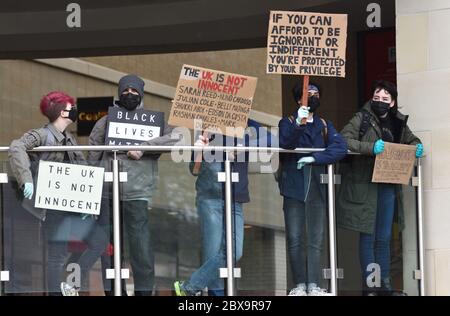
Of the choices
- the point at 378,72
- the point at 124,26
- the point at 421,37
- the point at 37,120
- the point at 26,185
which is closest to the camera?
the point at 26,185

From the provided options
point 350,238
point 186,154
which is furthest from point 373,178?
point 186,154

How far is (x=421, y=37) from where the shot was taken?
15156 mm

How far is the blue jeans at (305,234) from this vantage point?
13484mm

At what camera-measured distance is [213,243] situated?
13.5 m

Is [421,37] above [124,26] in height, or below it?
below

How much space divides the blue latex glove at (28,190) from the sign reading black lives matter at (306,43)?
2736mm

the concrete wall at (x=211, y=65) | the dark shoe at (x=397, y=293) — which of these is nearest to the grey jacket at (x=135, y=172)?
the dark shoe at (x=397, y=293)

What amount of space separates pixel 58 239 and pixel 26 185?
0.64 m

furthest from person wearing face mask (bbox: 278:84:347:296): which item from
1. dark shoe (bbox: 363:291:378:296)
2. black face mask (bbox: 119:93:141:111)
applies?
black face mask (bbox: 119:93:141:111)

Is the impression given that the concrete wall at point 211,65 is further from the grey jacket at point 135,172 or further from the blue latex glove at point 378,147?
the grey jacket at point 135,172

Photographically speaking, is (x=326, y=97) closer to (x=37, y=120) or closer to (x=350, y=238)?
(x=37, y=120)

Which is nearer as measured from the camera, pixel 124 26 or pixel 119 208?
pixel 119 208

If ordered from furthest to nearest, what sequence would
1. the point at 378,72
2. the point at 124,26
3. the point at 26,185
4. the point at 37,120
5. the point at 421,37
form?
the point at 37,120
the point at 124,26
the point at 378,72
the point at 421,37
the point at 26,185
